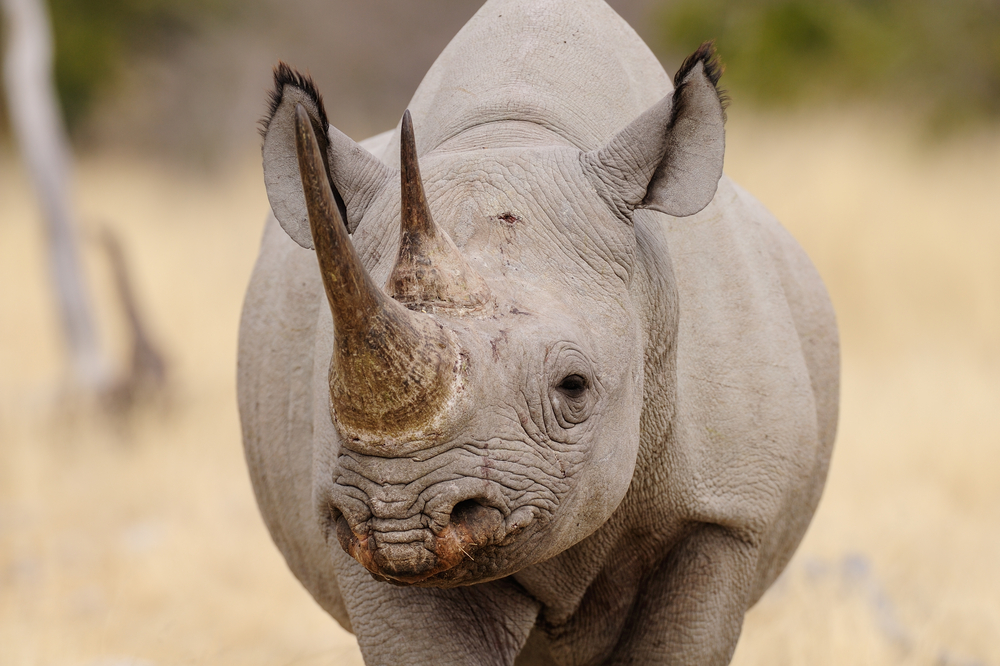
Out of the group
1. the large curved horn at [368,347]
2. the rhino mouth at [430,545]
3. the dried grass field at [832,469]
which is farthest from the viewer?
the dried grass field at [832,469]

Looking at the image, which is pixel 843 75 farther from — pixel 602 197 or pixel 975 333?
pixel 602 197

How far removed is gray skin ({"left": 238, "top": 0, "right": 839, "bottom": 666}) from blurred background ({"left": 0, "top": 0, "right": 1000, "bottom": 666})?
1461mm

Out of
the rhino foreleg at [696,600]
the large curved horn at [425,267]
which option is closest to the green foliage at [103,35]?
the rhino foreleg at [696,600]

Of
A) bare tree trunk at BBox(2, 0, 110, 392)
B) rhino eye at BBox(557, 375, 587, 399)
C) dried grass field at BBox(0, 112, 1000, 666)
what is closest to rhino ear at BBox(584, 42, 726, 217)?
rhino eye at BBox(557, 375, 587, 399)

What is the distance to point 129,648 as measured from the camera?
4.72 metres

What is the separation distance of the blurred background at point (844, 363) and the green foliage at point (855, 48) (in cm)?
3

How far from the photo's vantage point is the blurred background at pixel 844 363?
189 inches

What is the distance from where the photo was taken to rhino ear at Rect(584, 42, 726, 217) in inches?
87.4

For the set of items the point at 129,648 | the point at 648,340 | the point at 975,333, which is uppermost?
the point at 975,333

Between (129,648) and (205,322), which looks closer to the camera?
(129,648)

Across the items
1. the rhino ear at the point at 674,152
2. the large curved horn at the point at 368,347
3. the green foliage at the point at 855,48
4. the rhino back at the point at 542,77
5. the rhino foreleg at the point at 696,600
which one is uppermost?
the green foliage at the point at 855,48

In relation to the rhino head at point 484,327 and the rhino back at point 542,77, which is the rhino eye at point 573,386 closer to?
Answer: the rhino head at point 484,327

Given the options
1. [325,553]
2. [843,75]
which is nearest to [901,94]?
[843,75]

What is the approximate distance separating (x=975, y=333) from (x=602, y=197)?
6.81 metres
